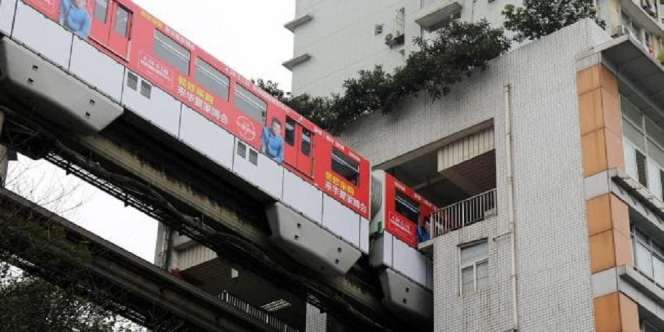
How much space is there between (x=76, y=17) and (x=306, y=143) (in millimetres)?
6719

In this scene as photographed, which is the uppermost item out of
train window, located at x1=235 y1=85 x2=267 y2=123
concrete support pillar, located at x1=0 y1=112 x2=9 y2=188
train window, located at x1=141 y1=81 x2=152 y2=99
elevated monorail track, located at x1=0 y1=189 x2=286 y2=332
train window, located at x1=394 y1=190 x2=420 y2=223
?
train window, located at x1=235 y1=85 x2=267 y2=123

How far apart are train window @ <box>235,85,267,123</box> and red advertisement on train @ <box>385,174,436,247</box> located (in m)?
4.30

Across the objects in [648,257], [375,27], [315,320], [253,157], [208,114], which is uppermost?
[375,27]

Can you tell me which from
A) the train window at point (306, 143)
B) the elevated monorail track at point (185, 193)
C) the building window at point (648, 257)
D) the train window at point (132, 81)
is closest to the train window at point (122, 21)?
the train window at point (132, 81)

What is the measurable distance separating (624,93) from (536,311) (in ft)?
19.9

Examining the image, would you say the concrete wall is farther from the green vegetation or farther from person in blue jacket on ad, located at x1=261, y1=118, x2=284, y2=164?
person in blue jacket on ad, located at x1=261, y1=118, x2=284, y2=164

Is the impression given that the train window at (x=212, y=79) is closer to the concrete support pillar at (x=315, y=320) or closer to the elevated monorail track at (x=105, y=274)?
the elevated monorail track at (x=105, y=274)

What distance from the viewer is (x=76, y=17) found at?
24.5 meters

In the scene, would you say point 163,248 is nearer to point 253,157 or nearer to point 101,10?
point 253,157

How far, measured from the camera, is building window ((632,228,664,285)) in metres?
29.0

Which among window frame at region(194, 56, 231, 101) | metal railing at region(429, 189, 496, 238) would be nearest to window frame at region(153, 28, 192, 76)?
window frame at region(194, 56, 231, 101)

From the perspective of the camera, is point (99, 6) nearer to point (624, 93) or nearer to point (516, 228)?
point (516, 228)

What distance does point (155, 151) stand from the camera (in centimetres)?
2641

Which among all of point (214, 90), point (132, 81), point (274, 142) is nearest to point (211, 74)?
point (214, 90)
